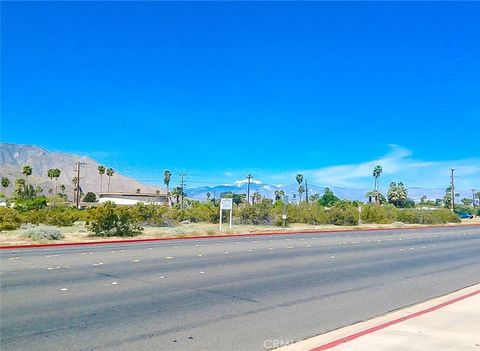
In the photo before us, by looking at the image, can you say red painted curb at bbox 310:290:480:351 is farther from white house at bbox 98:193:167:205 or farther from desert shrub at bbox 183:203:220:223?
white house at bbox 98:193:167:205

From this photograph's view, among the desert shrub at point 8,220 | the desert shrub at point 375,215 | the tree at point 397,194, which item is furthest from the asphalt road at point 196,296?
the tree at point 397,194

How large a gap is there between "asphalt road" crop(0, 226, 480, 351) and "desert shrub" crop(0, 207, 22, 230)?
15242mm

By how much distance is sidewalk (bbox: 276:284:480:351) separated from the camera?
252 inches

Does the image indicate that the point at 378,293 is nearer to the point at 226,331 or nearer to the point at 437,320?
the point at 437,320

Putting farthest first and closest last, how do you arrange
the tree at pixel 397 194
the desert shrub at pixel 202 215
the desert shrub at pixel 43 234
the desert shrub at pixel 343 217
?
the tree at pixel 397 194, the desert shrub at pixel 343 217, the desert shrub at pixel 202 215, the desert shrub at pixel 43 234

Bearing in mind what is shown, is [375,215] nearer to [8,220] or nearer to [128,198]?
[8,220]

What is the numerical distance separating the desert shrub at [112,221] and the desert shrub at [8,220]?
17.6 ft

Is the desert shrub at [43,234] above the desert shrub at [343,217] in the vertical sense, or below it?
below

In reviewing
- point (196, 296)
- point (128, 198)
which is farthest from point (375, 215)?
point (128, 198)

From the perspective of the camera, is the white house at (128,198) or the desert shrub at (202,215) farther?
the white house at (128,198)

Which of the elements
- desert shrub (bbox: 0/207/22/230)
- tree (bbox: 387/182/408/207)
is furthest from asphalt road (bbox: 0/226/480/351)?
tree (bbox: 387/182/408/207)

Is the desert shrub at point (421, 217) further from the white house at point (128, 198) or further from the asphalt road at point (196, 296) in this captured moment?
the white house at point (128, 198)

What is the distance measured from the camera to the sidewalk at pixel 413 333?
252 inches

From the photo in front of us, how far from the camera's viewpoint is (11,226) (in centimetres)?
3203
